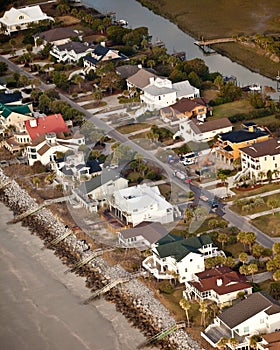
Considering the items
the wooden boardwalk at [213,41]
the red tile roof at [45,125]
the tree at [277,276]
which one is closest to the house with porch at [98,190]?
the red tile roof at [45,125]

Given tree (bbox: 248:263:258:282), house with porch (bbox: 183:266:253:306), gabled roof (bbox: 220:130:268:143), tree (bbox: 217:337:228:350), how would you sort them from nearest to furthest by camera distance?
tree (bbox: 217:337:228:350) < house with porch (bbox: 183:266:253:306) < tree (bbox: 248:263:258:282) < gabled roof (bbox: 220:130:268:143)

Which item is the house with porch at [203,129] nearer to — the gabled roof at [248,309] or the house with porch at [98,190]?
the house with porch at [98,190]

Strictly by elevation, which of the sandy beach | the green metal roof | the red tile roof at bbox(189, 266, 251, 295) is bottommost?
the sandy beach

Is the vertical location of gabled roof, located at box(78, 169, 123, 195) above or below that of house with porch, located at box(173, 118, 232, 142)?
above

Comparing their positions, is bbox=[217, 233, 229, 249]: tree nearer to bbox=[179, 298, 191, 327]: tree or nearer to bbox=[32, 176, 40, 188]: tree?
bbox=[179, 298, 191, 327]: tree

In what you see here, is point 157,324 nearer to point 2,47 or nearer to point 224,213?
point 224,213

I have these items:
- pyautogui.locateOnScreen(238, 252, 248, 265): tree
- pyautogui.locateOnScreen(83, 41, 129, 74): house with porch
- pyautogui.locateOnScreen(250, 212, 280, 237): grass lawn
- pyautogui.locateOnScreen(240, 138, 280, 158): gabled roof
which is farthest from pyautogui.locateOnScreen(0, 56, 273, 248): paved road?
pyautogui.locateOnScreen(83, 41, 129, 74): house with porch
